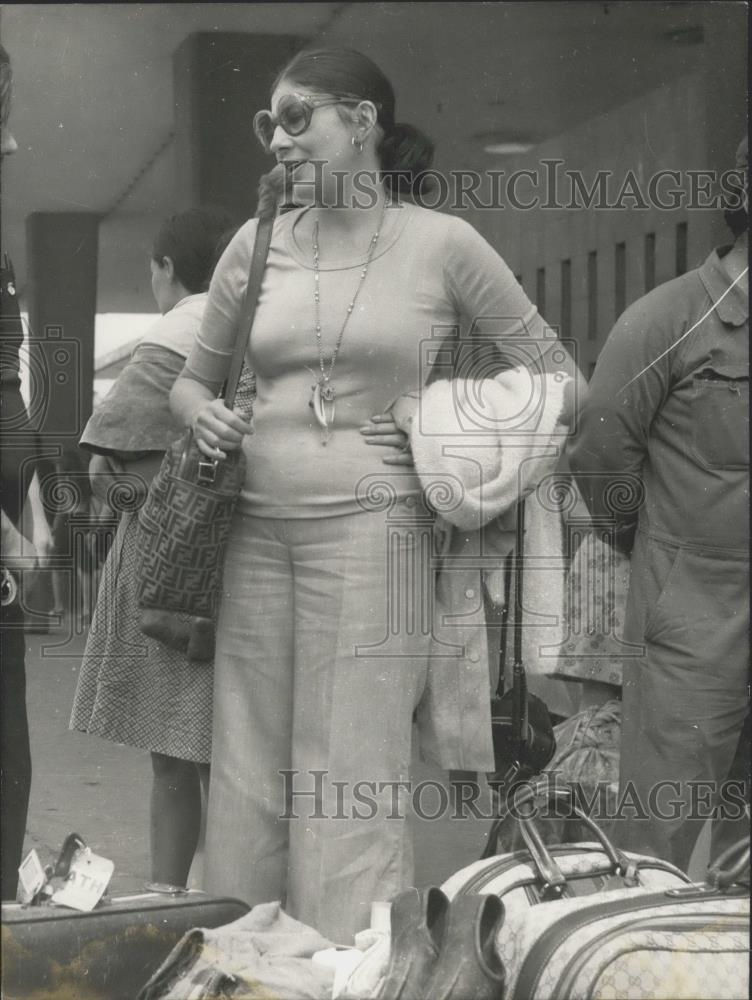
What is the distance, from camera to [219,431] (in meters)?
3.07

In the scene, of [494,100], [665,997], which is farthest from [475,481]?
[665,997]

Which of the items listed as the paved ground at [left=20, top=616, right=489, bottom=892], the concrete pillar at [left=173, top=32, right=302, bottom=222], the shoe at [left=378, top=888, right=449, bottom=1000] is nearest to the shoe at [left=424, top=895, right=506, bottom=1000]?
the shoe at [left=378, top=888, right=449, bottom=1000]

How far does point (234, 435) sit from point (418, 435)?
363 millimetres

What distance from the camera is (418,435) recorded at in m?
3.14

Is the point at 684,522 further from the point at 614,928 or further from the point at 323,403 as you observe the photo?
the point at 614,928

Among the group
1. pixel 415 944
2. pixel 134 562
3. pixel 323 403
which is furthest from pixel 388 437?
pixel 415 944

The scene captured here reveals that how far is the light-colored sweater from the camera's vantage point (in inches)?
122

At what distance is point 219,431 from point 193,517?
0.58 ft

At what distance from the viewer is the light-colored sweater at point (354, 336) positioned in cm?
311

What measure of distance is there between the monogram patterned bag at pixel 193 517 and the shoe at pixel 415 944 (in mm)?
796

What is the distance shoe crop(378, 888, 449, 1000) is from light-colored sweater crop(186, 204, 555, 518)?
0.81 m

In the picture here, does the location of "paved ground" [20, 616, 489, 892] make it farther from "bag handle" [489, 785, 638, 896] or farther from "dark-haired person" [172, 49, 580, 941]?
"bag handle" [489, 785, 638, 896]

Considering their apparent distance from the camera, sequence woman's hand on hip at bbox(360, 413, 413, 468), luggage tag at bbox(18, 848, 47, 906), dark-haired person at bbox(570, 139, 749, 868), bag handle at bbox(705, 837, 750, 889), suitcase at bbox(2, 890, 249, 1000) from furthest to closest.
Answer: dark-haired person at bbox(570, 139, 749, 868), woman's hand on hip at bbox(360, 413, 413, 468), luggage tag at bbox(18, 848, 47, 906), suitcase at bbox(2, 890, 249, 1000), bag handle at bbox(705, 837, 750, 889)

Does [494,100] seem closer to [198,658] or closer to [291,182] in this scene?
[291,182]
